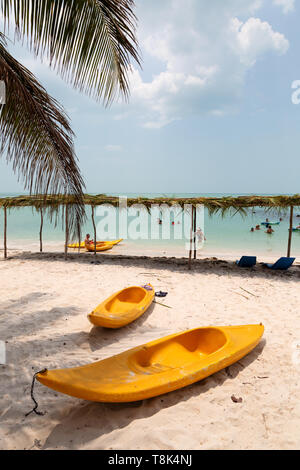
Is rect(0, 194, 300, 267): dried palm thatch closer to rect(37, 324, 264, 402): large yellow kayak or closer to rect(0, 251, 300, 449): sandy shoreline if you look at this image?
rect(0, 251, 300, 449): sandy shoreline

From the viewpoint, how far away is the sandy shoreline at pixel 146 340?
79.8 inches

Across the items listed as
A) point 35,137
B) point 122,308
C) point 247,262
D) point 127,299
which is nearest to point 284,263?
point 247,262

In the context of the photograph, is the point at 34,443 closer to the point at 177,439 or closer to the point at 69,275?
the point at 177,439

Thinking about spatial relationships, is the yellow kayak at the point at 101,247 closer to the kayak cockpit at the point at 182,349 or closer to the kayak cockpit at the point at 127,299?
the kayak cockpit at the point at 127,299

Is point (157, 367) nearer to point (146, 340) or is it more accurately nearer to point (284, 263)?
point (146, 340)

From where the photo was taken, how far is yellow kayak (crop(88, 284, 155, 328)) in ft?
12.4

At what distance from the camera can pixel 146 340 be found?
379 centimetres

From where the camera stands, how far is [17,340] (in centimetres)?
356

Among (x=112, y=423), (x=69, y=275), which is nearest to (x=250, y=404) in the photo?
(x=112, y=423)

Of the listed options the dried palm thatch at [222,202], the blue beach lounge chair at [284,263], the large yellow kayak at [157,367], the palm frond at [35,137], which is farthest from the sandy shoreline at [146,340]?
the dried palm thatch at [222,202]

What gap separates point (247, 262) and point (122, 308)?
506 centimetres

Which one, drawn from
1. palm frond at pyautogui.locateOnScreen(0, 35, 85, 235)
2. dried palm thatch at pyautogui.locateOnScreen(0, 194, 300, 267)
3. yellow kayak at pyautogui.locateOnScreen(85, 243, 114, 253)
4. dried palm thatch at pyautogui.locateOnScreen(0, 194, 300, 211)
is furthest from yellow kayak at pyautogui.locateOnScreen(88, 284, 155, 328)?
yellow kayak at pyautogui.locateOnScreen(85, 243, 114, 253)

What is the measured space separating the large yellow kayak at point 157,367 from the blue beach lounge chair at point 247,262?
4.91 metres

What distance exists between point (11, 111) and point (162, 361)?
10.2 ft
